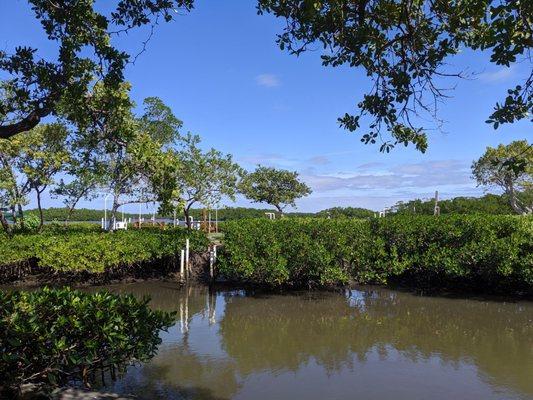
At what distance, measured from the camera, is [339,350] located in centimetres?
848

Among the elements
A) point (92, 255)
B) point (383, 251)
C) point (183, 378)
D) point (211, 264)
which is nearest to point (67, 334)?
point (183, 378)

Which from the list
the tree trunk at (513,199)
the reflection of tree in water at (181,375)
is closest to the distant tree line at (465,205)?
the tree trunk at (513,199)

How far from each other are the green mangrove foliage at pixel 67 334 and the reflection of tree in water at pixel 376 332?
8.79ft

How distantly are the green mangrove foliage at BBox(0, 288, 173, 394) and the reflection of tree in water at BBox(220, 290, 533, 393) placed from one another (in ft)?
8.79

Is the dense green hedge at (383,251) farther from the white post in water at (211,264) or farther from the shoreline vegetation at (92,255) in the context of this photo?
the shoreline vegetation at (92,255)

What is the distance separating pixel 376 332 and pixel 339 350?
5.00ft

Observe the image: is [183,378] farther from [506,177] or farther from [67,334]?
[506,177]

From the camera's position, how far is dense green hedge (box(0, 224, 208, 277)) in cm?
1298

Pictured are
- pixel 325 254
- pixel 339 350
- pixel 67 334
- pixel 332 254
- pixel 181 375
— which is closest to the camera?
pixel 67 334

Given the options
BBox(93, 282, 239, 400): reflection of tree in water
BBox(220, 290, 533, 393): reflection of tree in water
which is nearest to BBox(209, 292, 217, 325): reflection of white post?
BBox(220, 290, 533, 393): reflection of tree in water

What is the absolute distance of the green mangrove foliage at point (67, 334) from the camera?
4.47m

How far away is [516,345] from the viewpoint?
878 cm

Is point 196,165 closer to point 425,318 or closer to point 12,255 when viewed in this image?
point 12,255

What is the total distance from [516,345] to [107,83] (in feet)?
26.5
